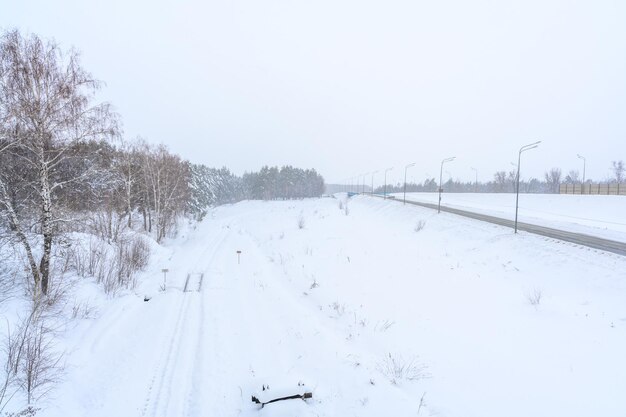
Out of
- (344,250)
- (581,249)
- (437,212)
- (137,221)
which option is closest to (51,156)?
(344,250)

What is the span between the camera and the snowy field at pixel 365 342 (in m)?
6.53

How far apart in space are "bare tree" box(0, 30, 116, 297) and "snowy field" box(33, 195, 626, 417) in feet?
11.5

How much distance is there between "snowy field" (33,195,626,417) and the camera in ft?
21.4

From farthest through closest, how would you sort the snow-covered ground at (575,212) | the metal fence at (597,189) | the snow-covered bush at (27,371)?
the metal fence at (597,189) < the snow-covered ground at (575,212) < the snow-covered bush at (27,371)

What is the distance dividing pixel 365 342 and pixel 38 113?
1255cm

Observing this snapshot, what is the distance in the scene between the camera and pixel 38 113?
9867 millimetres

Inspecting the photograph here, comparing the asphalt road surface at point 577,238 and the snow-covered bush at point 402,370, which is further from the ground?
the asphalt road surface at point 577,238

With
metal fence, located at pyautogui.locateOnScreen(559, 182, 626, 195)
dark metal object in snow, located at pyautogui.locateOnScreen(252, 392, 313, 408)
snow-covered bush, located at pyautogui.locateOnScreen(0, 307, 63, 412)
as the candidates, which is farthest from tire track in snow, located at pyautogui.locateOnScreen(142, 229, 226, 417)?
metal fence, located at pyautogui.locateOnScreen(559, 182, 626, 195)

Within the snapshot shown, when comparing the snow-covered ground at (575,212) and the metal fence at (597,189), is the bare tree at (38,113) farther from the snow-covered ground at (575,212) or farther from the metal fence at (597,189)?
the metal fence at (597,189)

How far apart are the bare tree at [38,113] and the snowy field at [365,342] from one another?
11.5 feet

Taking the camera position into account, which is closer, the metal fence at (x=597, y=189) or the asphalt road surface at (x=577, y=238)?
the asphalt road surface at (x=577, y=238)

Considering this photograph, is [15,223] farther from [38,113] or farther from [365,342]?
[365,342]

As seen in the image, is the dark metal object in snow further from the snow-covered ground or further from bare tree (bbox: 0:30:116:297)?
the snow-covered ground

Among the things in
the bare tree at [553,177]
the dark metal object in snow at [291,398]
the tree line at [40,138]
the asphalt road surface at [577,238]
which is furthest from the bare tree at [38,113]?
the bare tree at [553,177]
